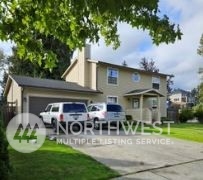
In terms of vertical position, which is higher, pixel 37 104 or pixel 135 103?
pixel 135 103

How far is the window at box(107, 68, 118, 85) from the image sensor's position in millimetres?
34344

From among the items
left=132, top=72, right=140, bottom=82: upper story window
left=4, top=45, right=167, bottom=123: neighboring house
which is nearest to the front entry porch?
left=4, top=45, right=167, bottom=123: neighboring house

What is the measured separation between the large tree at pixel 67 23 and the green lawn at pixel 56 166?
335 centimetres

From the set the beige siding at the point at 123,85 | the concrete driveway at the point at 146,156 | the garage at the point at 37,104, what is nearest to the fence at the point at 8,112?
the garage at the point at 37,104

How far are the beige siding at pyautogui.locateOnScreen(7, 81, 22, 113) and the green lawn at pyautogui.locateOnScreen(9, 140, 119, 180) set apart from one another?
15152 mm

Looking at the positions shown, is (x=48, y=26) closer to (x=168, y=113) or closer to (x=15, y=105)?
(x=15, y=105)

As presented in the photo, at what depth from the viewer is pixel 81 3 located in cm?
596

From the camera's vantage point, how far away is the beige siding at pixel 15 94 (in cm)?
2772

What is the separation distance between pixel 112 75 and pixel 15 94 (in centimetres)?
1019

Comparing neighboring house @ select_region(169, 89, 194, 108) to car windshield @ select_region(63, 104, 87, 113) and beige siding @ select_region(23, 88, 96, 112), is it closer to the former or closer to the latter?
beige siding @ select_region(23, 88, 96, 112)

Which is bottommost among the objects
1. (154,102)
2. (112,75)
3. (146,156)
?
(146,156)

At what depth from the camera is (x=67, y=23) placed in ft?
25.1

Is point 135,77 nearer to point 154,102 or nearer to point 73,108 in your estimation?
point 154,102

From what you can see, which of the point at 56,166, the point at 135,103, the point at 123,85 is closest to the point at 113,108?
the point at 123,85
